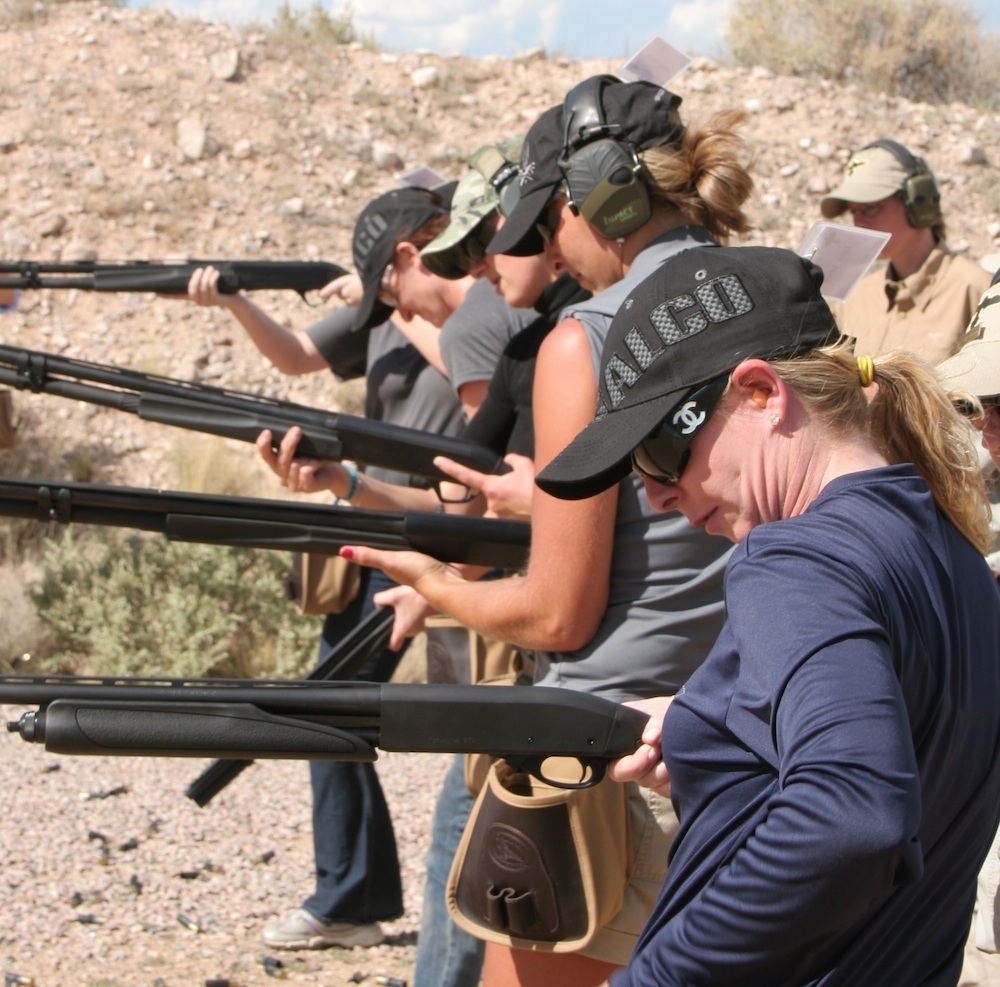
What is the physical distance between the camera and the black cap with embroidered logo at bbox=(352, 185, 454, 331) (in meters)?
3.93

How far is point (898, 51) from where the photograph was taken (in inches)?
672

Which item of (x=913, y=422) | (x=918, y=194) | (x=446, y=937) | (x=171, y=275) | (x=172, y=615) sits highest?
(x=913, y=422)

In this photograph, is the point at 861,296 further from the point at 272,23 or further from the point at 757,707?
the point at 272,23

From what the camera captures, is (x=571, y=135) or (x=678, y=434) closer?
(x=678, y=434)

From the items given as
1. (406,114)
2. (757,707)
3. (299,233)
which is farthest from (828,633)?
(406,114)

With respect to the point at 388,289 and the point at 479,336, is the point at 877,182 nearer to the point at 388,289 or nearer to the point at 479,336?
the point at 388,289

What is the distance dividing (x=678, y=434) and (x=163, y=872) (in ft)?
12.4

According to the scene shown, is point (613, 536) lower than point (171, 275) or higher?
higher

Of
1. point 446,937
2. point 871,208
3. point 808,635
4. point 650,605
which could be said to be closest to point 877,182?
point 871,208

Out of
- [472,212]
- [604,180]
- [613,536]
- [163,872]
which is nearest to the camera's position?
[613,536]

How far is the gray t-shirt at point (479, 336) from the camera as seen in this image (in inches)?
136

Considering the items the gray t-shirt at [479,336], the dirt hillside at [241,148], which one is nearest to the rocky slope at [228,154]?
the dirt hillside at [241,148]

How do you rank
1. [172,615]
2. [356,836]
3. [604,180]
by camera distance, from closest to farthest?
[604,180] → [356,836] → [172,615]

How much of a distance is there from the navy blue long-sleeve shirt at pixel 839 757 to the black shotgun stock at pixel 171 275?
3.75 metres
